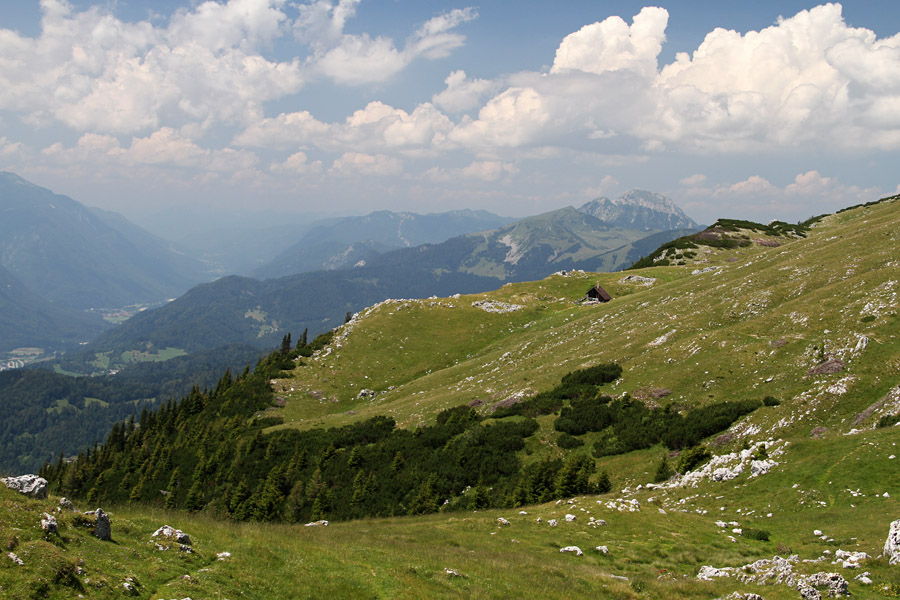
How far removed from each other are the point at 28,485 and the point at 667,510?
30798 mm

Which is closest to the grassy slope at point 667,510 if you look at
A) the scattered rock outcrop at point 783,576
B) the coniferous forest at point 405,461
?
the scattered rock outcrop at point 783,576

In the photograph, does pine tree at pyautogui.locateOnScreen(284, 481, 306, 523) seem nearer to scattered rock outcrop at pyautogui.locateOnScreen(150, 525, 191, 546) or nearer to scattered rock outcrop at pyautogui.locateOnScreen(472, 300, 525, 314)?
scattered rock outcrop at pyautogui.locateOnScreen(150, 525, 191, 546)

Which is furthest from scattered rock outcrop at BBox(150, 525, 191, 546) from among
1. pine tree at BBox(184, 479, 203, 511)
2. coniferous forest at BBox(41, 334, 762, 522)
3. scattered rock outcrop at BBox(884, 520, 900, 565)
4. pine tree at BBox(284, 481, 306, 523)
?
pine tree at BBox(184, 479, 203, 511)

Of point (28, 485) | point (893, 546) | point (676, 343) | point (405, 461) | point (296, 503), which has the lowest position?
point (296, 503)

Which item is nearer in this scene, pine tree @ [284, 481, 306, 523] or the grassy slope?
the grassy slope

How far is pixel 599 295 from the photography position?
99.4 m

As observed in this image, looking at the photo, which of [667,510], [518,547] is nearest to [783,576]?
[667,510]

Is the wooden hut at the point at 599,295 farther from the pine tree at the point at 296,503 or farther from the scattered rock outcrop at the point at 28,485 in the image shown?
the scattered rock outcrop at the point at 28,485

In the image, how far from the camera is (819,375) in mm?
33094

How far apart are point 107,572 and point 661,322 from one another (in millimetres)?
55383

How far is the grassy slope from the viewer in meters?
15.8

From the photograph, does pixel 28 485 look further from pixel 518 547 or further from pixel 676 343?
pixel 676 343

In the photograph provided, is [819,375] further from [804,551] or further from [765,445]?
[804,551]

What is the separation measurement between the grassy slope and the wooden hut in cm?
3268
